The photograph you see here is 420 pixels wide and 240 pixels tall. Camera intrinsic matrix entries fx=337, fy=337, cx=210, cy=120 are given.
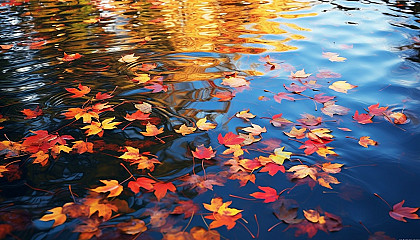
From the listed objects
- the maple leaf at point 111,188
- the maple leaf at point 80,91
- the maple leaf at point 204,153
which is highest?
the maple leaf at point 80,91

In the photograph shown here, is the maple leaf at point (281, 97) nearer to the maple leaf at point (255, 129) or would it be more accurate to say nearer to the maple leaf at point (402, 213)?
the maple leaf at point (255, 129)

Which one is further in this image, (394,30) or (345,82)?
(394,30)

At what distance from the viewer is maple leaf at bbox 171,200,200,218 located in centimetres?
181

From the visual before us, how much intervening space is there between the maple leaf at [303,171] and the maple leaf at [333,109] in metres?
0.73

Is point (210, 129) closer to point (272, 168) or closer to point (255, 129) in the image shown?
point (255, 129)

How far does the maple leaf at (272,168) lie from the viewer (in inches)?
81.8

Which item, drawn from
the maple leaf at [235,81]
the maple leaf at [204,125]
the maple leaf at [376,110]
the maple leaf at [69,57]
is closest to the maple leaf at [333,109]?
the maple leaf at [376,110]

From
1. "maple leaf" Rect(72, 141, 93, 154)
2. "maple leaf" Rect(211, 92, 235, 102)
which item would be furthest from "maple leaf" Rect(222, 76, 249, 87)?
"maple leaf" Rect(72, 141, 93, 154)

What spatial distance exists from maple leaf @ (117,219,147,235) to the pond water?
11 mm

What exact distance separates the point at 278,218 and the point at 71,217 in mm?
1095

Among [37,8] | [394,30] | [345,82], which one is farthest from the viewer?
[37,8]

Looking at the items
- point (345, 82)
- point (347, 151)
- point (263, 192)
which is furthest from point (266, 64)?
point (263, 192)

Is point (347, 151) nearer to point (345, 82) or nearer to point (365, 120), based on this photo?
point (365, 120)

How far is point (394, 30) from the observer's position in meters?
4.42
